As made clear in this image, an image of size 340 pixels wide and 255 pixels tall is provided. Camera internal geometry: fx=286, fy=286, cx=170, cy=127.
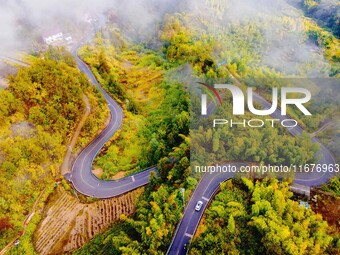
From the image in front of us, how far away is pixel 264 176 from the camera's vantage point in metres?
40.6

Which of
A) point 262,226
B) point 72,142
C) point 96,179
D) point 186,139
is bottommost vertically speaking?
point 262,226

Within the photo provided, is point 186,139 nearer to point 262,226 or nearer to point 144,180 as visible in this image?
point 144,180

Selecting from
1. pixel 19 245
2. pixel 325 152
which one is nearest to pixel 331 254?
pixel 325 152

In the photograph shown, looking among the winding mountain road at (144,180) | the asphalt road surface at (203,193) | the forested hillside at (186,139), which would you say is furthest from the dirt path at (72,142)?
the asphalt road surface at (203,193)

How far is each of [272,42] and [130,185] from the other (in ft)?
234

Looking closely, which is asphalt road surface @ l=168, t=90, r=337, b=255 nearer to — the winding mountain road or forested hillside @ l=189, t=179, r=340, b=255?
the winding mountain road

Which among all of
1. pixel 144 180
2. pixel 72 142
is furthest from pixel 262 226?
pixel 72 142

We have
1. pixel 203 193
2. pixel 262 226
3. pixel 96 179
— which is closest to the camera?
pixel 262 226

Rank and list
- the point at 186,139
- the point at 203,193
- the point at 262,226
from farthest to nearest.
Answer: the point at 186,139, the point at 203,193, the point at 262,226

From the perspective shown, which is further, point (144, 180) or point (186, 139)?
point (144, 180)

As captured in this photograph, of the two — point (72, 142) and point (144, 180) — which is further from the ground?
point (72, 142)

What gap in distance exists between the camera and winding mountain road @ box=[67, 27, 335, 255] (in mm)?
37000

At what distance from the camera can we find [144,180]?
49.1m

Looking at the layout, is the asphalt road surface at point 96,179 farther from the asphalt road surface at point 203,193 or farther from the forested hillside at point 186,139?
the asphalt road surface at point 203,193
